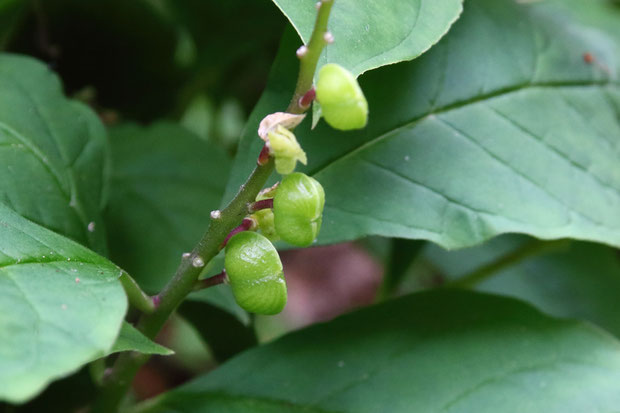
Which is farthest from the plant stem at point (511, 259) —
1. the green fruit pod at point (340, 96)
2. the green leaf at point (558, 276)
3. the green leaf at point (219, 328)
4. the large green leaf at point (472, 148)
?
the green fruit pod at point (340, 96)

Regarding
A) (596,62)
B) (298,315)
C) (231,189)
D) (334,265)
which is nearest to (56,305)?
(231,189)

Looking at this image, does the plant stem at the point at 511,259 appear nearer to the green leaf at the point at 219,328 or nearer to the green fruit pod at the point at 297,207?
the green leaf at the point at 219,328

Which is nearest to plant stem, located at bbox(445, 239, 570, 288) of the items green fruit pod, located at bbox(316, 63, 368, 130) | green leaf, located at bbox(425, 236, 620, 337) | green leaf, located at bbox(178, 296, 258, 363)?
green leaf, located at bbox(425, 236, 620, 337)

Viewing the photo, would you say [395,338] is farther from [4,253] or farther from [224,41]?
[224,41]

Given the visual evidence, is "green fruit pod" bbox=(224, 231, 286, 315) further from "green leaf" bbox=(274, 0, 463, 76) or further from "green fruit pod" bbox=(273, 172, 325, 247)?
"green leaf" bbox=(274, 0, 463, 76)

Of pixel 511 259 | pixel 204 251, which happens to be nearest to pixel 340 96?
pixel 204 251

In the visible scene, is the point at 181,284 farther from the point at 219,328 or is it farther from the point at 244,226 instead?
the point at 219,328

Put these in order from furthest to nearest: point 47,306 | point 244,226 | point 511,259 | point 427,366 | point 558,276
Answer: point 558,276
point 511,259
point 427,366
point 244,226
point 47,306
